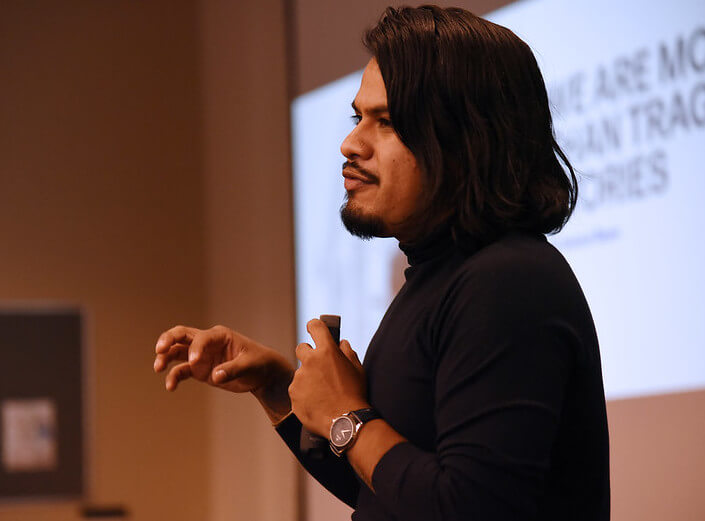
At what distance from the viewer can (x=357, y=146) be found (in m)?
1.20

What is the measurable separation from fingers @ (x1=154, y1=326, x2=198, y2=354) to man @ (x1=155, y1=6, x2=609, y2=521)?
0.28m

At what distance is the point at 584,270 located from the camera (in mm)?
2418

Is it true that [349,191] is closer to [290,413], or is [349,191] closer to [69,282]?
[290,413]

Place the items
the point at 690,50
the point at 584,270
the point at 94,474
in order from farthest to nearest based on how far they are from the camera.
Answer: the point at 94,474 < the point at 584,270 < the point at 690,50

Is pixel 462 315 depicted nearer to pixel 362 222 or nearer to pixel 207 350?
pixel 362 222

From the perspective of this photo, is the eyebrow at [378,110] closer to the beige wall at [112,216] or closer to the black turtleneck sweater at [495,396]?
the black turtleneck sweater at [495,396]

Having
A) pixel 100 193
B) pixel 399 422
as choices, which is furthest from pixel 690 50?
pixel 100 193

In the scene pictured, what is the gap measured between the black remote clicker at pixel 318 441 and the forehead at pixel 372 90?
0.95ft

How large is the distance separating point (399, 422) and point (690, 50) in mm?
1470

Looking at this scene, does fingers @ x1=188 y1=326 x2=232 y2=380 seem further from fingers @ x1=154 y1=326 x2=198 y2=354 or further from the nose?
the nose

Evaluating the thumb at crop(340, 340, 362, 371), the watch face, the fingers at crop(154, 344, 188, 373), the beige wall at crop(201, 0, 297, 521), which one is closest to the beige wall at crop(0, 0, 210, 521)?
the beige wall at crop(201, 0, 297, 521)

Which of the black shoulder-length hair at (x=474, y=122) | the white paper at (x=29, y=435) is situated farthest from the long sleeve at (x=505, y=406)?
the white paper at (x=29, y=435)

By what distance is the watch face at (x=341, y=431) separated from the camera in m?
1.05

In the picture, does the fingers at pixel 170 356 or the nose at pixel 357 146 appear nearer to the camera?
the nose at pixel 357 146
